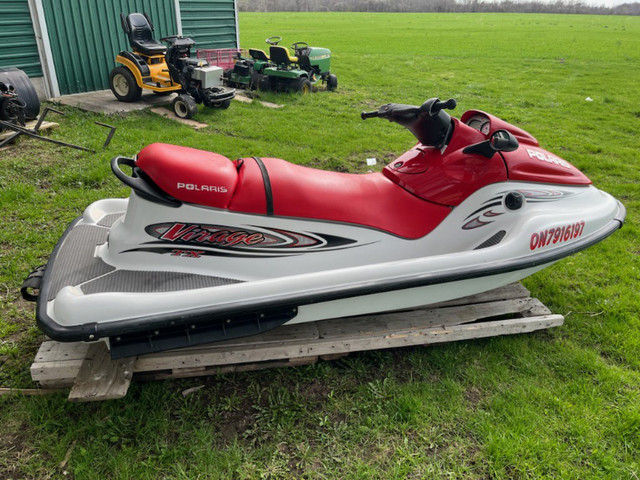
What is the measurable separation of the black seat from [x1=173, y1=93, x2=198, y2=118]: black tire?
1.09 m

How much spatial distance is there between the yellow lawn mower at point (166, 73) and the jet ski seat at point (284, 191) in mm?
5414

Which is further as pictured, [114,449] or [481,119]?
[481,119]

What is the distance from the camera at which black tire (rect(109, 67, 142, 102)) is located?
8.05 meters

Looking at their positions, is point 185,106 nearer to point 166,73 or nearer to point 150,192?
point 166,73

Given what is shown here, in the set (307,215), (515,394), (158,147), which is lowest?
(515,394)

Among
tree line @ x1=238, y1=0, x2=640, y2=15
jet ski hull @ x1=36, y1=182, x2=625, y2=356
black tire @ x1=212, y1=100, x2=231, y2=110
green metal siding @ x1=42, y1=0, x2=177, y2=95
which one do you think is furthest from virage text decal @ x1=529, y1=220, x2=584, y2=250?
tree line @ x1=238, y1=0, x2=640, y2=15

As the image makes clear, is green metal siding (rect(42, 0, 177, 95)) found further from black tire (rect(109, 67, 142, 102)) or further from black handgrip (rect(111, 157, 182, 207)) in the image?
black handgrip (rect(111, 157, 182, 207))

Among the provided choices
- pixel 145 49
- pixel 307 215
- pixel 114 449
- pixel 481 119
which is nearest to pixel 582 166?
pixel 481 119

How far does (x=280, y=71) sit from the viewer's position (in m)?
9.52

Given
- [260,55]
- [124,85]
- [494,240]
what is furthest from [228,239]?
[260,55]

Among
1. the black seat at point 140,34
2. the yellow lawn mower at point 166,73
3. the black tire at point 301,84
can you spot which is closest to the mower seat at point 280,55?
the black tire at point 301,84

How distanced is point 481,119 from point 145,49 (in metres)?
6.79

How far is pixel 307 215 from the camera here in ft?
8.76

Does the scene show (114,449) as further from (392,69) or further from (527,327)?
(392,69)
